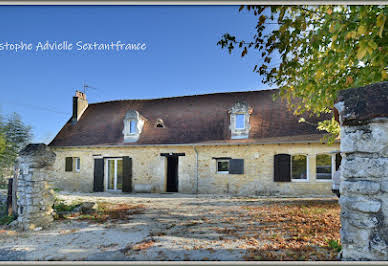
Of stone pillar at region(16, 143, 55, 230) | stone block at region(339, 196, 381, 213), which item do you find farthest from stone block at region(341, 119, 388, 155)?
stone pillar at region(16, 143, 55, 230)

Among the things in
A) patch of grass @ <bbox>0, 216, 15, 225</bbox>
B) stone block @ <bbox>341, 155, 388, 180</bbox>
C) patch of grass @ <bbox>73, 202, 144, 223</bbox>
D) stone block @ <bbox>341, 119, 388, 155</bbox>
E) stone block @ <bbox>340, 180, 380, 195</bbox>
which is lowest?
patch of grass @ <bbox>73, 202, 144, 223</bbox>

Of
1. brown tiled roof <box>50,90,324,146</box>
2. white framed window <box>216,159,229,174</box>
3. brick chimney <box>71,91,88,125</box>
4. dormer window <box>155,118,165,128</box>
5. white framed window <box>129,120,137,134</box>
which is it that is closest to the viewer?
brown tiled roof <box>50,90,324,146</box>

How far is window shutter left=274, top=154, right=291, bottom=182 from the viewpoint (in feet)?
36.5

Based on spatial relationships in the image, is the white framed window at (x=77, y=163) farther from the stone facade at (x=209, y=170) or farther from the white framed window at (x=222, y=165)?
the white framed window at (x=222, y=165)

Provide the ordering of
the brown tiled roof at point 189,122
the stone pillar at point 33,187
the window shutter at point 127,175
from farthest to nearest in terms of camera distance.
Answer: the window shutter at point 127,175, the brown tiled roof at point 189,122, the stone pillar at point 33,187

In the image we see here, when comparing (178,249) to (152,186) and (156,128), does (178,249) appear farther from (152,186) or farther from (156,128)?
(156,128)

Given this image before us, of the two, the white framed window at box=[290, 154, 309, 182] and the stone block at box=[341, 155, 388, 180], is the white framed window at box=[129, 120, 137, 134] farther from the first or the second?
the stone block at box=[341, 155, 388, 180]

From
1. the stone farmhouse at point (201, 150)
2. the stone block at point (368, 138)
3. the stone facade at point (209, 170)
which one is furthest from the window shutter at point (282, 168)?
the stone block at point (368, 138)

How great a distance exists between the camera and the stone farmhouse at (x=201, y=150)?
11195 mm

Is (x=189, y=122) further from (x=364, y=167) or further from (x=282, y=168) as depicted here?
(x=364, y=167)

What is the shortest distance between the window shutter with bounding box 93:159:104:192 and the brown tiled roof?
3.95ft

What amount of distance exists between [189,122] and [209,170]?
317 centimetres

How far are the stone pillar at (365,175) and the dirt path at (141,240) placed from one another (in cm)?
167

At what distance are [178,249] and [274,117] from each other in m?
10.3
